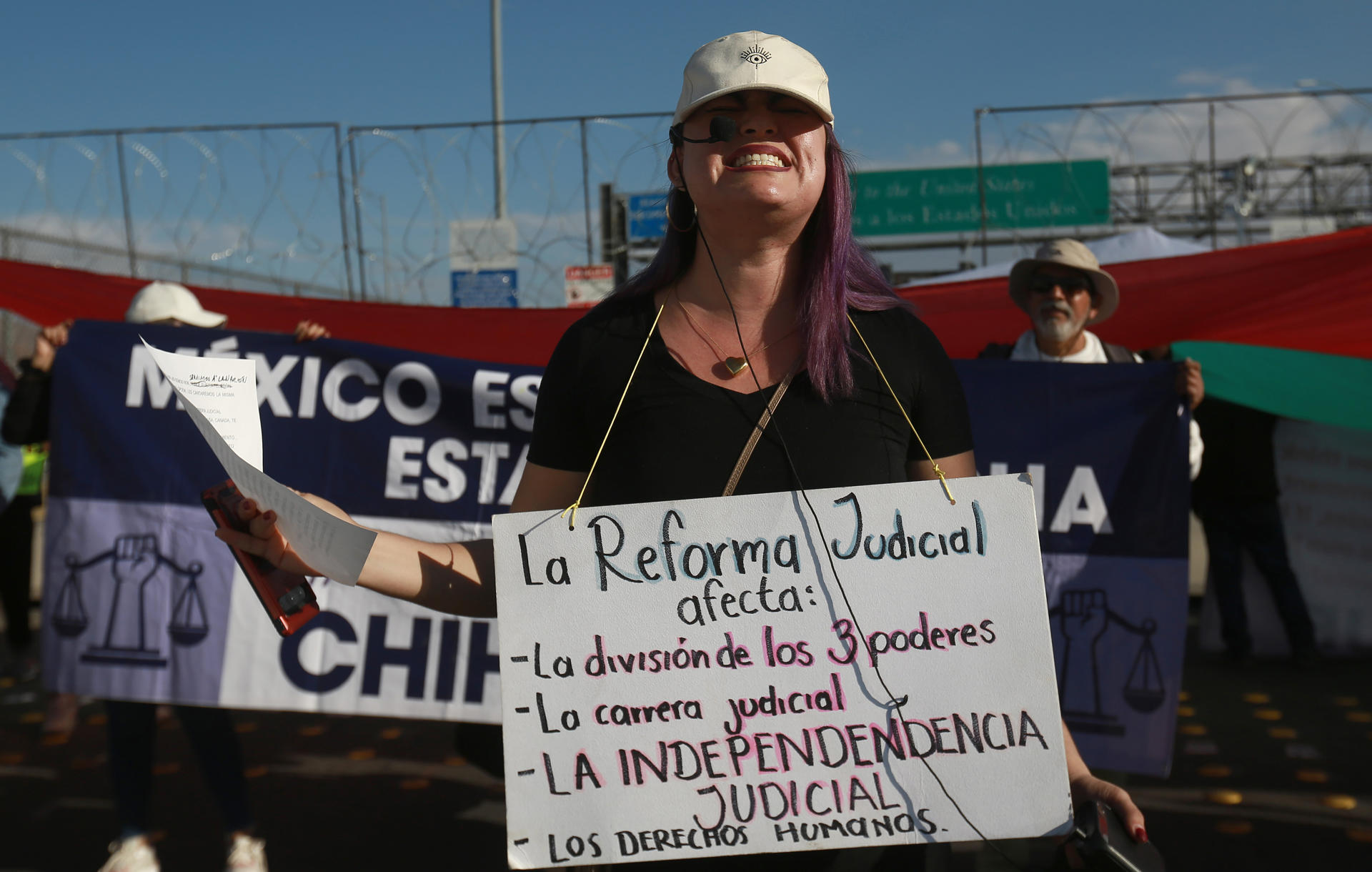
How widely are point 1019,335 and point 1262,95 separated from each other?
6.95 metres

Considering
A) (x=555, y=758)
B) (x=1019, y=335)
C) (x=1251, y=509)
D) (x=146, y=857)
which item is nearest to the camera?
(x=555, y=758)

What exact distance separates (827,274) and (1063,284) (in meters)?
2.99

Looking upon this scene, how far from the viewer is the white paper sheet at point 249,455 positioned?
1275 millimetres

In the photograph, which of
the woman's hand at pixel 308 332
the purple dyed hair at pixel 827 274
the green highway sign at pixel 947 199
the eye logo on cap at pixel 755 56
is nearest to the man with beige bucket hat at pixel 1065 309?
the woman's hand at pixel 308 332

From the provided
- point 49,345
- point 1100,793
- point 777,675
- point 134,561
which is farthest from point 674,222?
point 49,345

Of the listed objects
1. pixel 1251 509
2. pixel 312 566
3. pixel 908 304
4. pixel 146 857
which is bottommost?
pixel 146 857

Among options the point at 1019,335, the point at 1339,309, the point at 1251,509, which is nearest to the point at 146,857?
the point at 1019,335

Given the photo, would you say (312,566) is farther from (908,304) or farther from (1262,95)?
(1262,95)

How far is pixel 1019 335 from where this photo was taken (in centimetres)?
468

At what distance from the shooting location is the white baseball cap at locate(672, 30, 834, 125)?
1.39 metres

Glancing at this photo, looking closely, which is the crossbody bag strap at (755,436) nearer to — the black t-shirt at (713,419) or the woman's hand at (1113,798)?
the black t-shirt at (713,419)

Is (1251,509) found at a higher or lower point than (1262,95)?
lower

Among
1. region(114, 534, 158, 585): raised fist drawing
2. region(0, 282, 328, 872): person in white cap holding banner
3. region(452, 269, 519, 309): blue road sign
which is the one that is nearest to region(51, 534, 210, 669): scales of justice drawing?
region(114, 534, 158, 585): raised fist drawing

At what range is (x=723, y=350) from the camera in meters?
1.49
